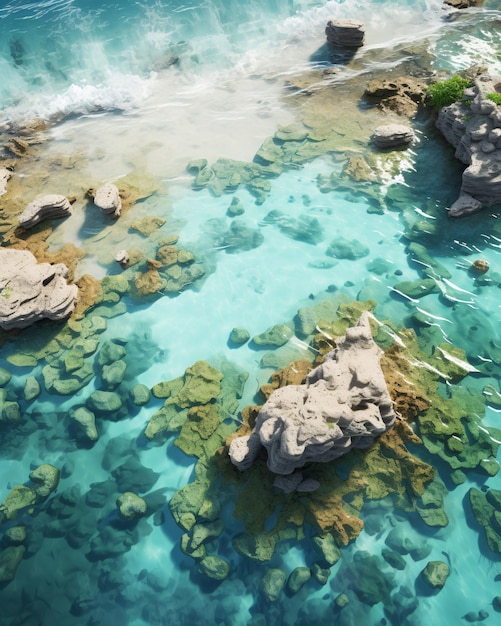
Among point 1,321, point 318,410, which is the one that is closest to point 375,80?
point 318,410

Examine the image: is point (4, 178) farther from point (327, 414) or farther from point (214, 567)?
point (214, 567)

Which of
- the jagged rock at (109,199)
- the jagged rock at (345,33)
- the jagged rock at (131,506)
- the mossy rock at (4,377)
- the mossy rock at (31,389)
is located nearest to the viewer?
the jagged rock at (131,506)

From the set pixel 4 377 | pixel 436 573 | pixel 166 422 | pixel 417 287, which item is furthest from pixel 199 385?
pixel 417 287

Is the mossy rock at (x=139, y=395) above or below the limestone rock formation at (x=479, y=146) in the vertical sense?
below

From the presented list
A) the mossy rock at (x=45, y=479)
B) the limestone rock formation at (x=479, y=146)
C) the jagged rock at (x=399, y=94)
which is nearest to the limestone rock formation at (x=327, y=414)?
the mossy rock at (x=45, y=479)

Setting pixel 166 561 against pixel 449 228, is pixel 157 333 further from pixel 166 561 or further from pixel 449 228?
pixel 449 228

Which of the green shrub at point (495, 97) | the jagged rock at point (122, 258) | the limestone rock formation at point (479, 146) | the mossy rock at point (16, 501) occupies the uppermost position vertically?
the green shrub at point (495, 97)

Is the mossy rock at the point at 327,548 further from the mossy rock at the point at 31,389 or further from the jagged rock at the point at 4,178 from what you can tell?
the jagged rock at the point at 4,178
